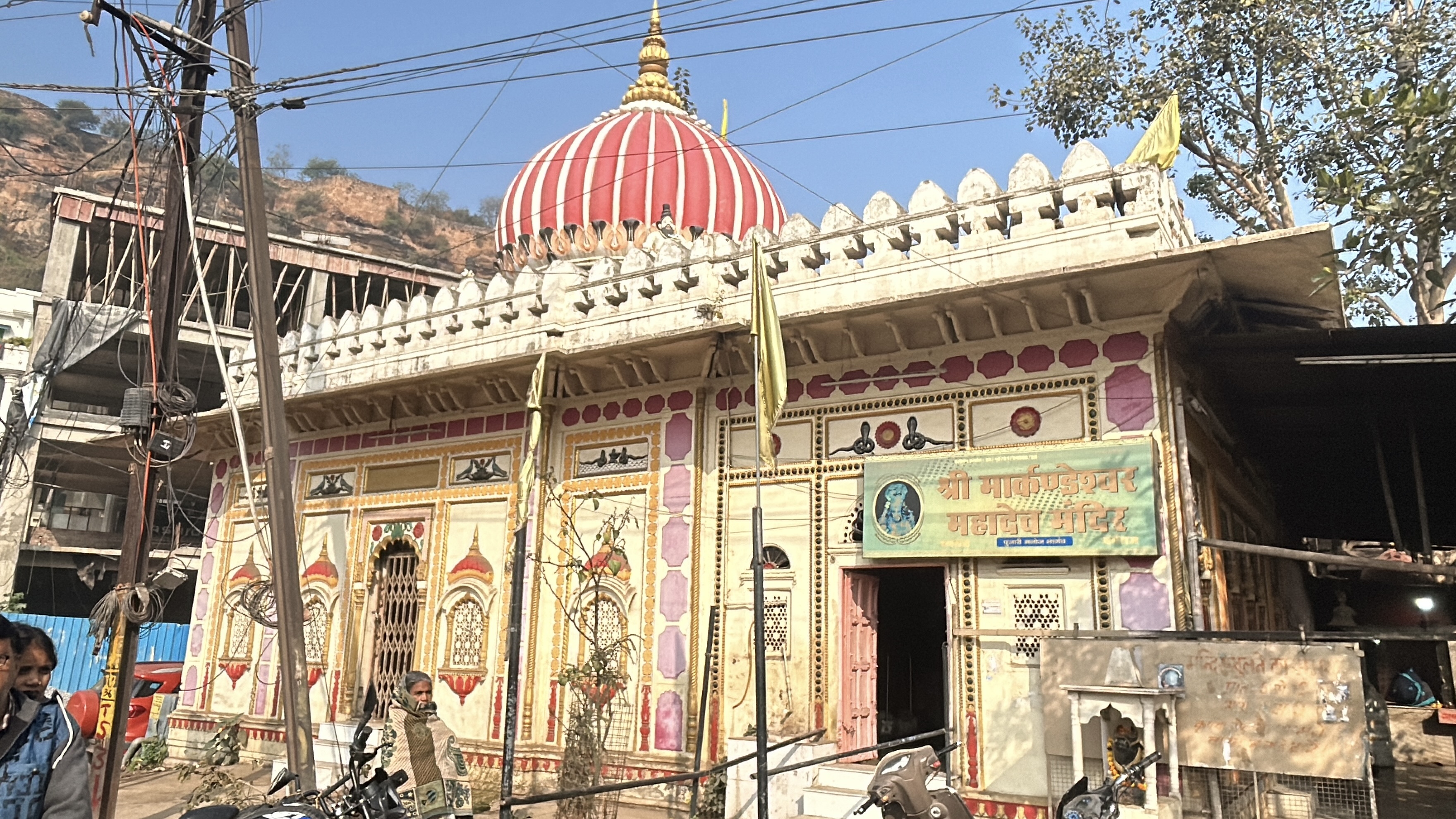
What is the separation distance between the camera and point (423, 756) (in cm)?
611

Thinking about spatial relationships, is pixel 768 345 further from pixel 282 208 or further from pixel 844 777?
pixel 282 208

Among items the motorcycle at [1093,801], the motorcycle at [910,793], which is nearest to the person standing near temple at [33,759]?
the motorcycle at [910,793]

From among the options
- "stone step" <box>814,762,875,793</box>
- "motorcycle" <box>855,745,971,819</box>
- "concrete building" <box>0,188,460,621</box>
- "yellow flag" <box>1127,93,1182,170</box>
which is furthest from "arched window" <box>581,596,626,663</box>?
"concrete building" <box>0,188,460,621</box>

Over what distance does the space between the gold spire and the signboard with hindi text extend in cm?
1091

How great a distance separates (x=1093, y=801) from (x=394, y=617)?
10.2 metres

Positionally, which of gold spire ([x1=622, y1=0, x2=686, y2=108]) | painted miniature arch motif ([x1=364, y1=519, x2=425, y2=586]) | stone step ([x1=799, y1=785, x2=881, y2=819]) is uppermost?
gold spire ([x1=622, y1=0, x2=686, y2=108])

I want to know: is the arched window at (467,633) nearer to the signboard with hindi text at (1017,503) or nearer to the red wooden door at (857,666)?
the red wooden door at (857,666)

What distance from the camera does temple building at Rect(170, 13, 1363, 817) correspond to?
870 cm

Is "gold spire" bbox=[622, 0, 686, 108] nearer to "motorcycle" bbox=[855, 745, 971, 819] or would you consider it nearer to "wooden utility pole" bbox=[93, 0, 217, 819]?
"wooden utility pole" bbox=[93, 0, 217, 819]

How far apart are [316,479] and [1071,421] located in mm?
10891

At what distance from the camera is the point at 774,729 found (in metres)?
9.80

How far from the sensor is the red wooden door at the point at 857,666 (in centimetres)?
966

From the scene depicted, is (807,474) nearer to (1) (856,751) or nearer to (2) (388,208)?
(1) (856,751)

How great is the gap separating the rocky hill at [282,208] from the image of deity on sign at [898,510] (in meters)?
32.5
